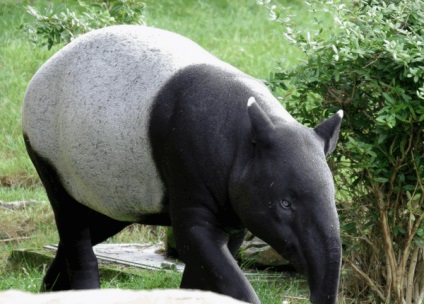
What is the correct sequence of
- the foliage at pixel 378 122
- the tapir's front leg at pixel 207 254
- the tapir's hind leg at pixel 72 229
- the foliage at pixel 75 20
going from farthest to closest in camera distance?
the foliage at pixel 75 20 → the tapir's hind leg at pixel 72 229 → the foliage at pixel 378 122 → the tapir's front leg at pixel 207 254

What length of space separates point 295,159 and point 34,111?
1.86 m

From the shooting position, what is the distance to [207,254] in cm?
511

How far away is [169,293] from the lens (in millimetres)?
2404

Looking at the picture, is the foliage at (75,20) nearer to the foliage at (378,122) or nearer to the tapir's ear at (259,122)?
the foliage at (378,122)

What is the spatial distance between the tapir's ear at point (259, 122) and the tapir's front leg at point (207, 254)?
497mm

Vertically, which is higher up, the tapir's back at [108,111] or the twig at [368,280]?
the tapir's back at [108,111]

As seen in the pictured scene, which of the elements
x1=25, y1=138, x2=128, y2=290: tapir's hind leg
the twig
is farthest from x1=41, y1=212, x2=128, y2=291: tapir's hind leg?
the twig

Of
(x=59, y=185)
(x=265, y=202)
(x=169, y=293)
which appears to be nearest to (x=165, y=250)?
(x=59, y=185)

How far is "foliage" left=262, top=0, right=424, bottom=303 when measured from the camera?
5941mm

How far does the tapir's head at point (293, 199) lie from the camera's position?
4.65 m

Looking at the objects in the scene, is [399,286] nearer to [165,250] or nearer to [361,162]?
[361,162]

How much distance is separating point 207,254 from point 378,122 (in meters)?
1.49

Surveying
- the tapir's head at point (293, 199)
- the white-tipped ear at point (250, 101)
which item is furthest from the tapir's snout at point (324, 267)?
the white-tipped ear at point (250, 101)

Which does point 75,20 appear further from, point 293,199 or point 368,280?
point 293,199
